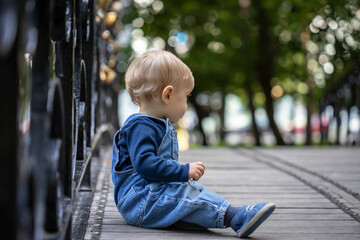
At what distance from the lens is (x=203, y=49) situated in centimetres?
1491

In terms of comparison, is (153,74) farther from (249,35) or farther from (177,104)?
(249,35)

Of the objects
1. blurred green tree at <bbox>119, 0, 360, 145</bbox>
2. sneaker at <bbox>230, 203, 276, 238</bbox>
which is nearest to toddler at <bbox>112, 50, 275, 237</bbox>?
sneaker at <bbox>230, 203, 276, 238</bbox>

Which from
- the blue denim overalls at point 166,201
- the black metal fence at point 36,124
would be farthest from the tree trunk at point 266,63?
the black metal fence at point 36,124

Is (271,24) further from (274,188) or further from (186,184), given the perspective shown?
(186,184)

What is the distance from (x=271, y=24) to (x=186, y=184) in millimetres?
11739

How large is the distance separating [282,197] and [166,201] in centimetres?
115

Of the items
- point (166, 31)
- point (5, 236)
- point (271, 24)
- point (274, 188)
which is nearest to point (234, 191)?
point (274, 188)

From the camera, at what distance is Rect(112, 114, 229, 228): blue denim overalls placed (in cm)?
241

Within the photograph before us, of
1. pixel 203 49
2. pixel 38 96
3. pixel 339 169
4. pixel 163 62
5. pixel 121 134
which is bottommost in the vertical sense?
pixel 339 169

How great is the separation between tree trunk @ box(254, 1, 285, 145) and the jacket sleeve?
11380 mm

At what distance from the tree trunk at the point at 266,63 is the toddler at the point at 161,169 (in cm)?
1116

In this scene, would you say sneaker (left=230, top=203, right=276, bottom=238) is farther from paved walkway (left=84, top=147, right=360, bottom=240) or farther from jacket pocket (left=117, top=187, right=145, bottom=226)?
jacket pocket (left=117, top=187, right=145, bottom=226)

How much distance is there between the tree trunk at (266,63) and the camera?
13.4 metres

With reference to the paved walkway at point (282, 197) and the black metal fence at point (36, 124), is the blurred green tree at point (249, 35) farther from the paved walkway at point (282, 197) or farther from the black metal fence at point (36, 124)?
the black metal fence at point (36, 124)
